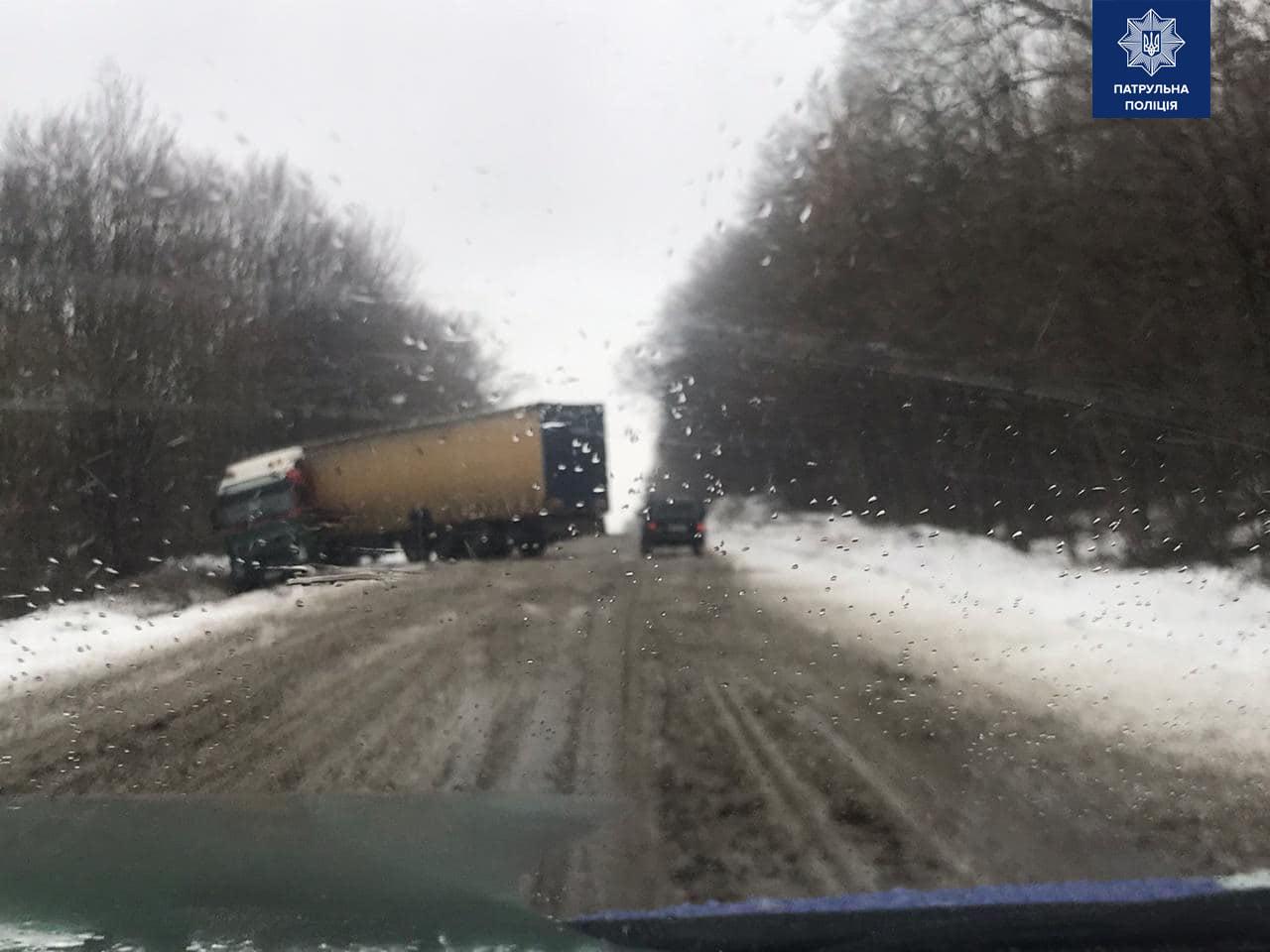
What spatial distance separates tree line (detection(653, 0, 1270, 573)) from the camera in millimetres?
10586

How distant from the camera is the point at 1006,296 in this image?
13953mm

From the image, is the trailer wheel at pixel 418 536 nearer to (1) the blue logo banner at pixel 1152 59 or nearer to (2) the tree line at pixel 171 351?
(2) the tree line at pixel 171 351

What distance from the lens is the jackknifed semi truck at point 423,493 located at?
809 cm

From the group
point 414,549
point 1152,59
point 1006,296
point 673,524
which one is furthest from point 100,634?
point 1006,296

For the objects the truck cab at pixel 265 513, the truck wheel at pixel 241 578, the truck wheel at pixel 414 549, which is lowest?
the truck wheel at pixel 241 578

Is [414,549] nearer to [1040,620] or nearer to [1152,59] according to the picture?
[1040,620]

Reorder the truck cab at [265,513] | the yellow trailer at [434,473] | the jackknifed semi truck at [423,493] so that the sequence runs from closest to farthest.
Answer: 1. the truck cab at [265,513]
2. the jackknifed semi truck at [423,493]
3. the yellow trailer at [434,473]

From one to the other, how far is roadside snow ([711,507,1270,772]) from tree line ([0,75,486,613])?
2682 millimetres

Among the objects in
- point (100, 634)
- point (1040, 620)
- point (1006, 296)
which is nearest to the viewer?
point (100, 634)

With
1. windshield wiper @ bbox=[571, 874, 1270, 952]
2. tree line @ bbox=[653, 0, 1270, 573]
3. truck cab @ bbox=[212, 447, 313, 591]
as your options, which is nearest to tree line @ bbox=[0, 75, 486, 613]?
truck cab @ bbox=[212, 447, 313, 591]

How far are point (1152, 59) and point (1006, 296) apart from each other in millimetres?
3720

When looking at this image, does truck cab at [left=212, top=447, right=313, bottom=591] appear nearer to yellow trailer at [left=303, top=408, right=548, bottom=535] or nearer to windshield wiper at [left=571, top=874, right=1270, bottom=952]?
yellow trailer at [left=303, top=408, right=548, bottom=535]

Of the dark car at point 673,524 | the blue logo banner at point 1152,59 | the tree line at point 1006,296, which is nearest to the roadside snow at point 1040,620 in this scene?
the dark car at point 673,524

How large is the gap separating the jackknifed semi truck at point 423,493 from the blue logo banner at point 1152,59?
5.66 m
